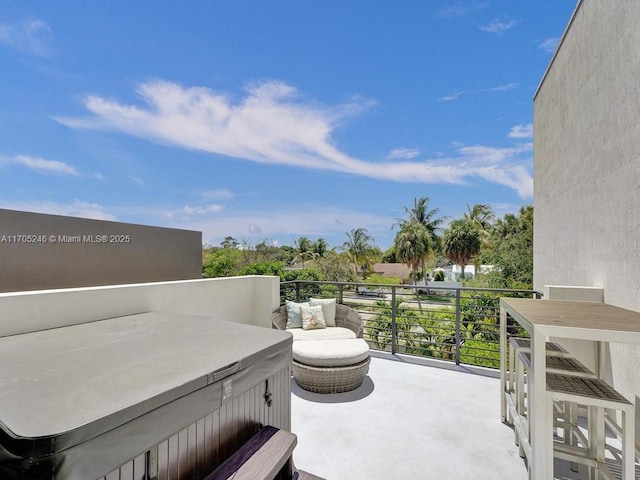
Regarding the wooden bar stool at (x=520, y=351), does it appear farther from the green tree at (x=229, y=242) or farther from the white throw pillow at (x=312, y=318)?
the green tree at (x=229, y=242)

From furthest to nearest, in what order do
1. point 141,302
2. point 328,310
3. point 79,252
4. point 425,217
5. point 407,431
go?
point 425,217 → point 79,252 → point 328,310 → point 141,302 → point 407,431

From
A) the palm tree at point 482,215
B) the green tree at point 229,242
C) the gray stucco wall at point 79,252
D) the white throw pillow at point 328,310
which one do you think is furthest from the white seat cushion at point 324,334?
the green tree at point 229,242

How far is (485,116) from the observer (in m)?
15.2

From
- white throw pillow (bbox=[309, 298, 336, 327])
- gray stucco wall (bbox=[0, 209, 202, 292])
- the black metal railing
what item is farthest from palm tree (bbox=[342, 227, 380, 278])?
white throw pillow (bbox=[309, 298, 336, 327])

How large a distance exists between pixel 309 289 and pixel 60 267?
547 centimetres

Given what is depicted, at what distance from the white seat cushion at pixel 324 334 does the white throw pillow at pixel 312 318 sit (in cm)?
7

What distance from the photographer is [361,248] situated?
1175 inches

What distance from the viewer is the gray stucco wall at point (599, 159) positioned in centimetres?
249

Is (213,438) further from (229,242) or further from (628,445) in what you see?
(229,242)

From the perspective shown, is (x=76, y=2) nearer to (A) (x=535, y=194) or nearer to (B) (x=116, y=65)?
(B) (x=116, y=65)

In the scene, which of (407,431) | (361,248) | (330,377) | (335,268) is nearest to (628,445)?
(407,431)

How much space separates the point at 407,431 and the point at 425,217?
89.8ft

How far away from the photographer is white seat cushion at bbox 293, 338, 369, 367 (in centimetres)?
347

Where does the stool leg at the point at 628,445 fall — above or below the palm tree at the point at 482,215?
below
